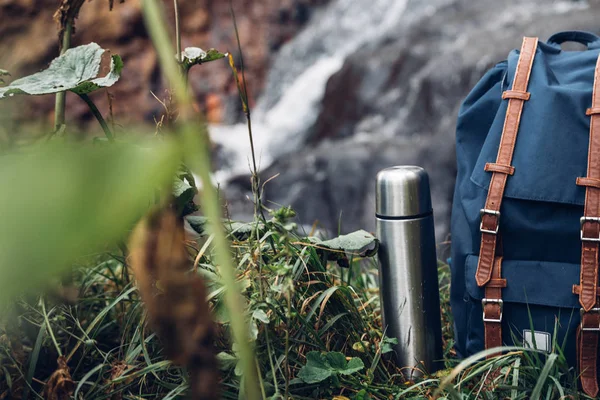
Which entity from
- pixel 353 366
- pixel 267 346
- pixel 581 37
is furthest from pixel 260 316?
pixel 581 37

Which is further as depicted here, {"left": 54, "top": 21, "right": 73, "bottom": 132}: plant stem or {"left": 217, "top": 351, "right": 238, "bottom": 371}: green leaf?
{"left": 54, "top": 21, "right": 73, "bottom": 132}: plant stem

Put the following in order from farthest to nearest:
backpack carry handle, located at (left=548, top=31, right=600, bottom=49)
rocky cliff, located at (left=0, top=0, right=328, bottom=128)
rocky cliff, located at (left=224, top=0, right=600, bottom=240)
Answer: rocky cliff, located at (left=0, top=0, right=328, bottom=128) → rocky cliff, located at (left=224, top=0, right=600, bottom=240) → backpack carry handle, located at (left=548, top=31, right=600, bottom=49)


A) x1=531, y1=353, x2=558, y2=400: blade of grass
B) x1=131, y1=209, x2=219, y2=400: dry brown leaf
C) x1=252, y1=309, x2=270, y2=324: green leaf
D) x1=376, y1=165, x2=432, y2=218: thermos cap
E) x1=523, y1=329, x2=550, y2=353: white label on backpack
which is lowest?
x1=523, y1=329, x2=550, y2=353: white label on backpack

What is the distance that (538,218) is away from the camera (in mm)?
1238

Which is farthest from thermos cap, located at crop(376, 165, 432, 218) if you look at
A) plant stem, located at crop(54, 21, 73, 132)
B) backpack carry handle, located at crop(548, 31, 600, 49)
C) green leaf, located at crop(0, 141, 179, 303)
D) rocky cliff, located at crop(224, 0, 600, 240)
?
rocky cliff, located at crop(224, 0, 600, 240)

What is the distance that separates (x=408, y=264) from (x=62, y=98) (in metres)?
0.84

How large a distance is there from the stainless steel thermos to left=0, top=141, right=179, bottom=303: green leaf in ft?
3.62

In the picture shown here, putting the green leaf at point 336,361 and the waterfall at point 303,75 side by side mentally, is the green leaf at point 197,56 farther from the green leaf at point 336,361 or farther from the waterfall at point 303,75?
the waterfall at point 303,75

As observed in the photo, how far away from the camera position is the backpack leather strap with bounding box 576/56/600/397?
119cm

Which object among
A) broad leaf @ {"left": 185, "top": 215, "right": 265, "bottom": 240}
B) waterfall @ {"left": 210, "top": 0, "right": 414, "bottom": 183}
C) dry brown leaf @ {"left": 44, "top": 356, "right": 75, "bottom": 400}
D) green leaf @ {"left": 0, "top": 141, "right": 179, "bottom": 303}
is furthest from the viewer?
waterfall @ {"left": 210, "top": 0, "right": 414, "bottom": 183}

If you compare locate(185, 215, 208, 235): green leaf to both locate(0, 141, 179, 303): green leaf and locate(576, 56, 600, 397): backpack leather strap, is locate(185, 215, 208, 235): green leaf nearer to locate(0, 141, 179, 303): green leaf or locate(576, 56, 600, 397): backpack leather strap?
locate(576, 56, 600, 397): backpack leather strap

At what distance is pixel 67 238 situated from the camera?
18cm

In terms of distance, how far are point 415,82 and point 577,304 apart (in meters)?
2.88

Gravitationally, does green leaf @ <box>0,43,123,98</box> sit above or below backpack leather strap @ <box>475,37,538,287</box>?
above
